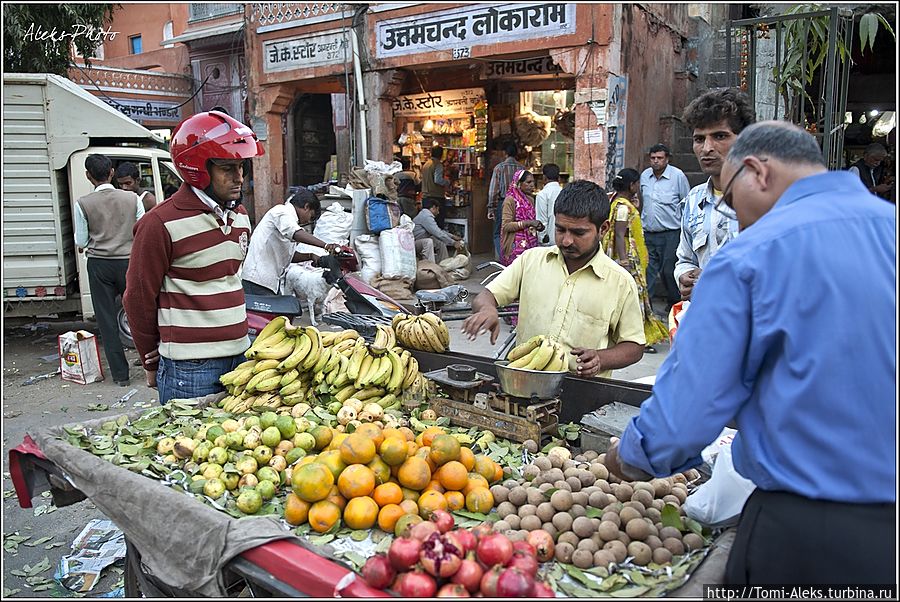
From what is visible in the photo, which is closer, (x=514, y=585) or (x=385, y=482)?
(x=514, y=585)

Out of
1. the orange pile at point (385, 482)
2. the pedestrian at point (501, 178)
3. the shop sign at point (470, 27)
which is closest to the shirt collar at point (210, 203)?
the orange pile at point (385, 482)

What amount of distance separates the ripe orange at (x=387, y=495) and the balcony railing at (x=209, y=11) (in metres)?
17.7

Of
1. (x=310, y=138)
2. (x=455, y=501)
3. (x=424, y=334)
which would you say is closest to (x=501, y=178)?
(x=310, y=138)

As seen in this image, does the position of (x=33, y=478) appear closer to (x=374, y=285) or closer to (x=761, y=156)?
(x=761, y=156)

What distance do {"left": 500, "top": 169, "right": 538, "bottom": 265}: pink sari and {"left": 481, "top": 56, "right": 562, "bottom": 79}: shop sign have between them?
12.8 ft

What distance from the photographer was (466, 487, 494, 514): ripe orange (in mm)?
2232

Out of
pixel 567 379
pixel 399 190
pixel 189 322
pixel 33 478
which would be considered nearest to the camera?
pixel 33 478

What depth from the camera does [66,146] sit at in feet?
26.3

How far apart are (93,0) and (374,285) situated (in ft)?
20.7

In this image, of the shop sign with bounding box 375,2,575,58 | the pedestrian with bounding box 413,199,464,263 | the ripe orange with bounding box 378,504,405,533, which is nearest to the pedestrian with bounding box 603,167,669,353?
the shop sign with bounding box 375,2,575,58

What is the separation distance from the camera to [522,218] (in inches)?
389

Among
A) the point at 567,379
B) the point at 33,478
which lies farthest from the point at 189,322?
the point at 567,379

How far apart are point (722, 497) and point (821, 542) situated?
478 mm

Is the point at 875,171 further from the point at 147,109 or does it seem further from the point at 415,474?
the point at 147,109
